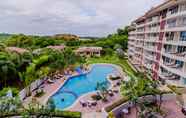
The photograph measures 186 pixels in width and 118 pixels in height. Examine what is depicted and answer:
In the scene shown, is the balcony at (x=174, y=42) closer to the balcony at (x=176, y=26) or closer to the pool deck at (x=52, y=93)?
the balcony at (x=176, y=26)

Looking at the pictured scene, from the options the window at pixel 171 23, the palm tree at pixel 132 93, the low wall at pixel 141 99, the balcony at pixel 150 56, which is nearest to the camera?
the palm tree at pixel 132 93

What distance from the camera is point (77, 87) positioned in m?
33.9

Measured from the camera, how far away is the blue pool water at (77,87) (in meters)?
26.5

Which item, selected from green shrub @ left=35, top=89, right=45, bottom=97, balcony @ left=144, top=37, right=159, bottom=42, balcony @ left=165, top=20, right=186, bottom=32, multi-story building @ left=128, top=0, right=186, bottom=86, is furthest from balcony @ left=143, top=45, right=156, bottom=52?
green shrub @ left=35, top=89, right=45, bottom=97

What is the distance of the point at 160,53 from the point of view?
2770cm

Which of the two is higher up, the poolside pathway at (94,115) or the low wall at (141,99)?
the low wall at (141,99)

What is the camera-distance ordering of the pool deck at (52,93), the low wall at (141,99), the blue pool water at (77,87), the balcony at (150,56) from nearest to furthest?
the low wall at (141,99), the pool deck at (52,93), the blue pool water at (77,87), the balcony at (150,56)

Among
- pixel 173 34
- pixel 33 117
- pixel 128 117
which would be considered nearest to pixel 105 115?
pixel 128 117

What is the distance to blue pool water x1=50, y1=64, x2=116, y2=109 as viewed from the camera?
26547mm

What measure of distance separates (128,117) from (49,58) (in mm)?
24148

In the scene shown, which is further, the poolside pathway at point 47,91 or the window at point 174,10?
the poolside pathway at point 47,91

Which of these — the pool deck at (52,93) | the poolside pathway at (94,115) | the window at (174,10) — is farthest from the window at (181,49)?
the poolside pathway at (94,115)

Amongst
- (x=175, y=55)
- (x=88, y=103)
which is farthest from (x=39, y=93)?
(x=175, y=55)

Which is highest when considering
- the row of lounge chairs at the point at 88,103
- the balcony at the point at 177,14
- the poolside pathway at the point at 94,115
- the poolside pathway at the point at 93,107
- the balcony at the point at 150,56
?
the balcony at the point at 177,14
